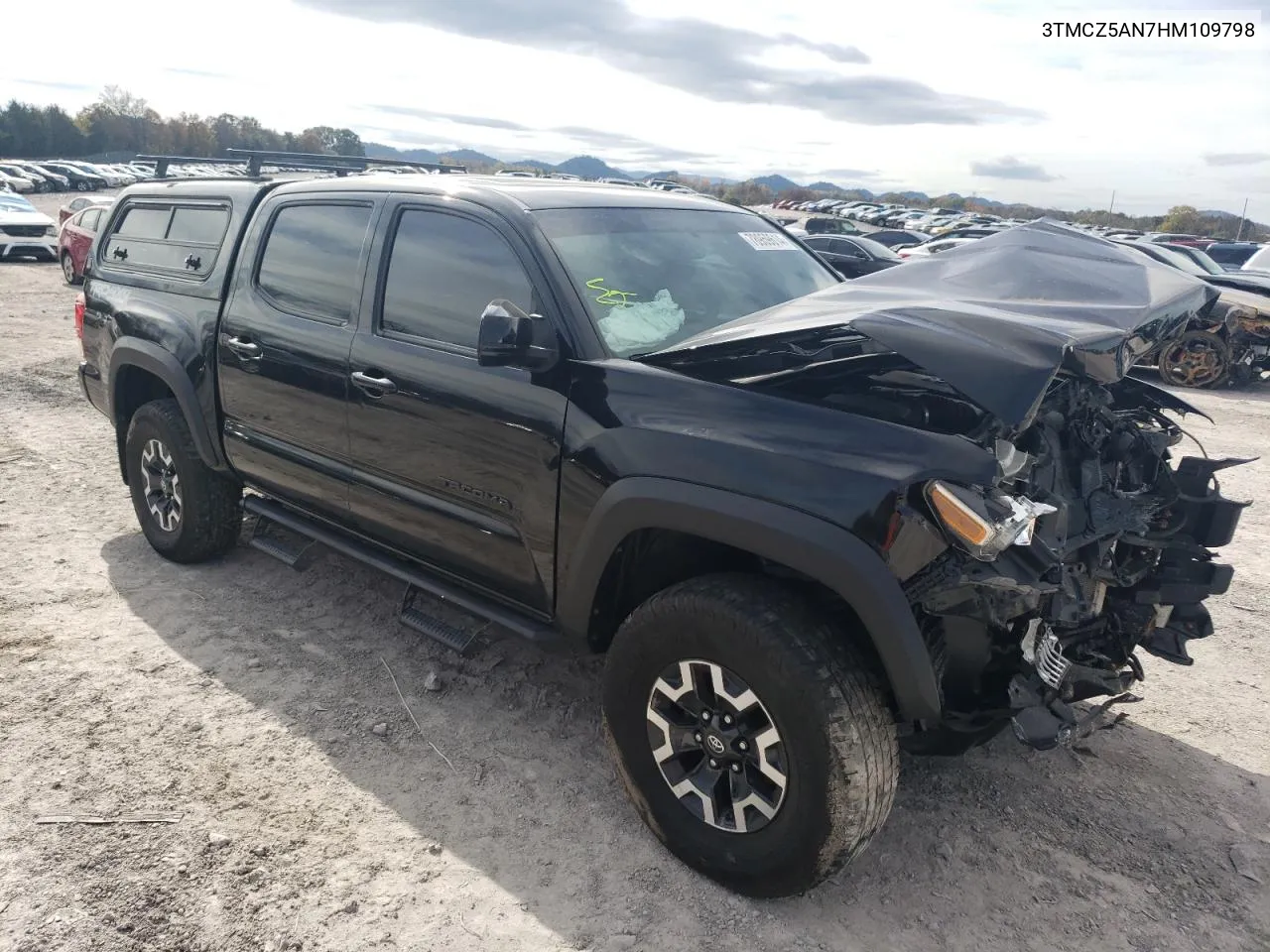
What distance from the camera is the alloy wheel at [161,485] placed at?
456cm

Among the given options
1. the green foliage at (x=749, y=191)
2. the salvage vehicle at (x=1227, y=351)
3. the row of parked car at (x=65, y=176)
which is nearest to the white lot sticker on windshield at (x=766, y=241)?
the salvage vehicle at (x=1227, y=351)

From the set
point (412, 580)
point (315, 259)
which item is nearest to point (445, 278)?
point (315, 259)

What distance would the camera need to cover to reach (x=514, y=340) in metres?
2.71

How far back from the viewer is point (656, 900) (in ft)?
8.46

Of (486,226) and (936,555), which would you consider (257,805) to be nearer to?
(486,226)

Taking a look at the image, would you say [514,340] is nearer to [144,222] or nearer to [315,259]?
[315,259]

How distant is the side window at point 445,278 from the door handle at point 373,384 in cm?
19

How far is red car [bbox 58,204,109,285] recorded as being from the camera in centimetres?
1477

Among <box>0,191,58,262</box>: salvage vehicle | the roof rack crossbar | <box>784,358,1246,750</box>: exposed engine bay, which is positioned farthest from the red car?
<box>784,358,1246,750</box>: exposed engine bay

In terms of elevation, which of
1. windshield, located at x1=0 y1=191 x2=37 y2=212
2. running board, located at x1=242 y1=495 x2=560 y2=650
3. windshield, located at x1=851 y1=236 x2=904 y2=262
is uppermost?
windshield, located at x1=851 y1=236 x2=904 y2=262

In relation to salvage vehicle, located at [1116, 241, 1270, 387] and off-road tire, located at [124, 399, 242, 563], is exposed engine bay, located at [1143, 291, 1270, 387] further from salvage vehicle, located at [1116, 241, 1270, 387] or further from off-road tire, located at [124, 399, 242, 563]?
off-road tire, located at [124, 399, 242, 563]

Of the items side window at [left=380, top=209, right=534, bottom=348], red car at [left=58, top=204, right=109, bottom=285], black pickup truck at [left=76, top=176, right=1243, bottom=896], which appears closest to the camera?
black pickup truck at [left=76, top=176, right=1243, bottom=896]

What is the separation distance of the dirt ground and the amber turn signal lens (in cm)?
118

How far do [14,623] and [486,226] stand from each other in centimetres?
282
